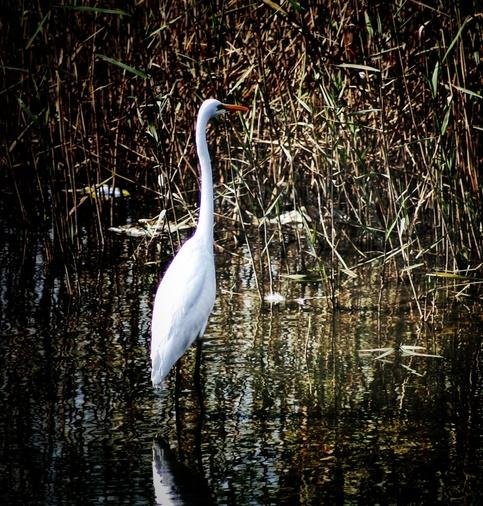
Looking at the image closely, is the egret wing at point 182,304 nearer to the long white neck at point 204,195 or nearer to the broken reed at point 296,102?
the long white neck at point 204,195

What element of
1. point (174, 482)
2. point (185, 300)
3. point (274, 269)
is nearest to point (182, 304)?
point (185, 300)

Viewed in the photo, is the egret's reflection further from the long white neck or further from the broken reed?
the broken reed

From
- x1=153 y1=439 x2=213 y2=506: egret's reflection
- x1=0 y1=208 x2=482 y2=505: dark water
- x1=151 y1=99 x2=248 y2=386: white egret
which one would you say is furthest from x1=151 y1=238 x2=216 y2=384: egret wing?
x1=153 y1=439 x2=213 y2=506: egret's reflection

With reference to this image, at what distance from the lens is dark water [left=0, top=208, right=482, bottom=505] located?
4078mm

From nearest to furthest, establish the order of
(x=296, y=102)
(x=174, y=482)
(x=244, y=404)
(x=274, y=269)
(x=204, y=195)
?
(x=174, y=482), (x=244, y=404), (x=204, y=195), (x=296, y=102), (x=274, y=269)

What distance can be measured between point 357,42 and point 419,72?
23.0 inches

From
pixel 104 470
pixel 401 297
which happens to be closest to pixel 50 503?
pixel 104 470

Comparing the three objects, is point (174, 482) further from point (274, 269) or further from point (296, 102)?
point (296, 102)

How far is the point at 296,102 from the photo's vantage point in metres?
7.41

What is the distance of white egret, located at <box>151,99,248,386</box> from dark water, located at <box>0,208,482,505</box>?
168 mm

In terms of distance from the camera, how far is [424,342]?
19.6 ft

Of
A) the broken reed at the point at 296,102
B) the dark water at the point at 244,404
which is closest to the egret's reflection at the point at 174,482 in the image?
the dark water at the point at 244,404

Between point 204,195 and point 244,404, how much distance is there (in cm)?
114

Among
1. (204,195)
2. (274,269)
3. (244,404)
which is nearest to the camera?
(244,404)
